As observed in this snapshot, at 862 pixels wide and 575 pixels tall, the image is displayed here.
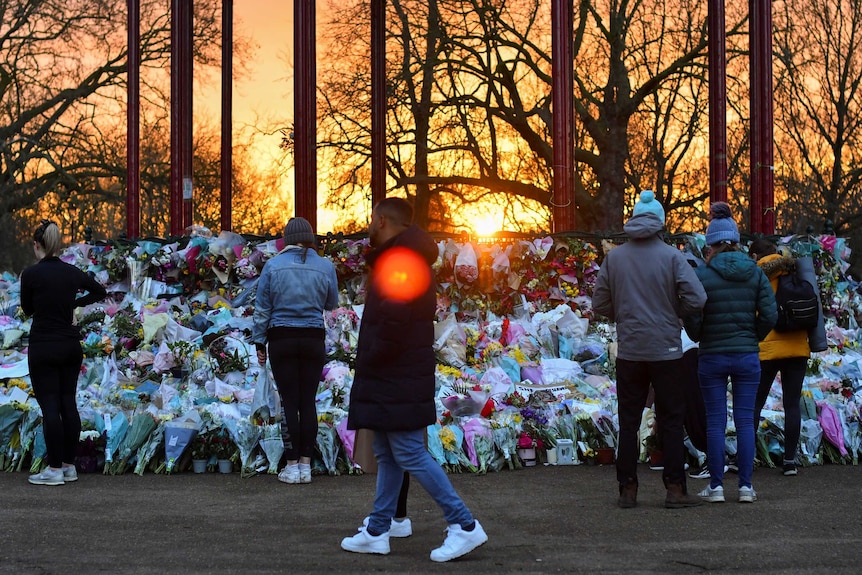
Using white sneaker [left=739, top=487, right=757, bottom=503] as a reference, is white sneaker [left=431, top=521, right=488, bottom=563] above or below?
above

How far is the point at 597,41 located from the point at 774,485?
1518 cm

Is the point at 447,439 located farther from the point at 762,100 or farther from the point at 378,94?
the point at 378,94

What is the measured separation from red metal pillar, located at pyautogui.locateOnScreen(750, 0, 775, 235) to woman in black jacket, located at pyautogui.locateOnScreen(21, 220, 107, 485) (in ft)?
28.6

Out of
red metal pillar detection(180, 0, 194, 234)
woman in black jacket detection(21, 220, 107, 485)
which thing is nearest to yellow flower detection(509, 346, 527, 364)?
woman in black jacket detection(21, 220, 107, 485)

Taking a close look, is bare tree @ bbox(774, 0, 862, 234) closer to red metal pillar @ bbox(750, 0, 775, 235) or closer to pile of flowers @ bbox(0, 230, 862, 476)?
red metal pillar @ bbox(750, 0, 775, 235)

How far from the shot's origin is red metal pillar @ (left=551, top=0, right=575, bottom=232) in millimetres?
13094

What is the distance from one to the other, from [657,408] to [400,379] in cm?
211

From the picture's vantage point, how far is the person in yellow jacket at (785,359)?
7992 mm

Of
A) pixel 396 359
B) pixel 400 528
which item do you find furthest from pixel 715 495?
pixel 396 359

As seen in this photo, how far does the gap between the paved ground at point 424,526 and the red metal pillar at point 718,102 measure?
19.5ft

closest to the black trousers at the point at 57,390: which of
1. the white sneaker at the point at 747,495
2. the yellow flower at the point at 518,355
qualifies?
the yellow flower at the point at 518,355

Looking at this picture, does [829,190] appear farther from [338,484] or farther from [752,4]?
[338,484]

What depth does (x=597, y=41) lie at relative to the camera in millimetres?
21719

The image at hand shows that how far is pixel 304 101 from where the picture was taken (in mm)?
14125
